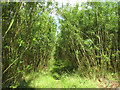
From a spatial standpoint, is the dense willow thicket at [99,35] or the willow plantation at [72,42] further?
the dense willow thicket at [99,35]

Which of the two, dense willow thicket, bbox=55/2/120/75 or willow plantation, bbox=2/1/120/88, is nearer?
willow plantation, bbox=2/1/120/88

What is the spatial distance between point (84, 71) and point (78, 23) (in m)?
1.74

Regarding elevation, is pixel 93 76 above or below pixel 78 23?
below

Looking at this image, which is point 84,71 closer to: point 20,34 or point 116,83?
point 116,83

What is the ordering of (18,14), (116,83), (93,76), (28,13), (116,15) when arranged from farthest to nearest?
(116,15) → (93,76) → (116,83) → (28,13) → (18,14)

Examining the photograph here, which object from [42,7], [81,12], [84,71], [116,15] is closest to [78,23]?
[81,12]

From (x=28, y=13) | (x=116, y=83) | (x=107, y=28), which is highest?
(x=28, y=13)

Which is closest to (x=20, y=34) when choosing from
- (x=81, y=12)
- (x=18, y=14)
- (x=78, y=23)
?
(x=18, y=14)

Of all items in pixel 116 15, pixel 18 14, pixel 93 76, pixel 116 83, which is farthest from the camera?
pixel 116 15

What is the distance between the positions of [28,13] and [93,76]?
8.72 ft

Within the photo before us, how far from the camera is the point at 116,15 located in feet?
12.3

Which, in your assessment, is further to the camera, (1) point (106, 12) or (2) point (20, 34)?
(1) point (106, 12)

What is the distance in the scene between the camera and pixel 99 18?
359cm

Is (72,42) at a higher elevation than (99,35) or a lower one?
lower
